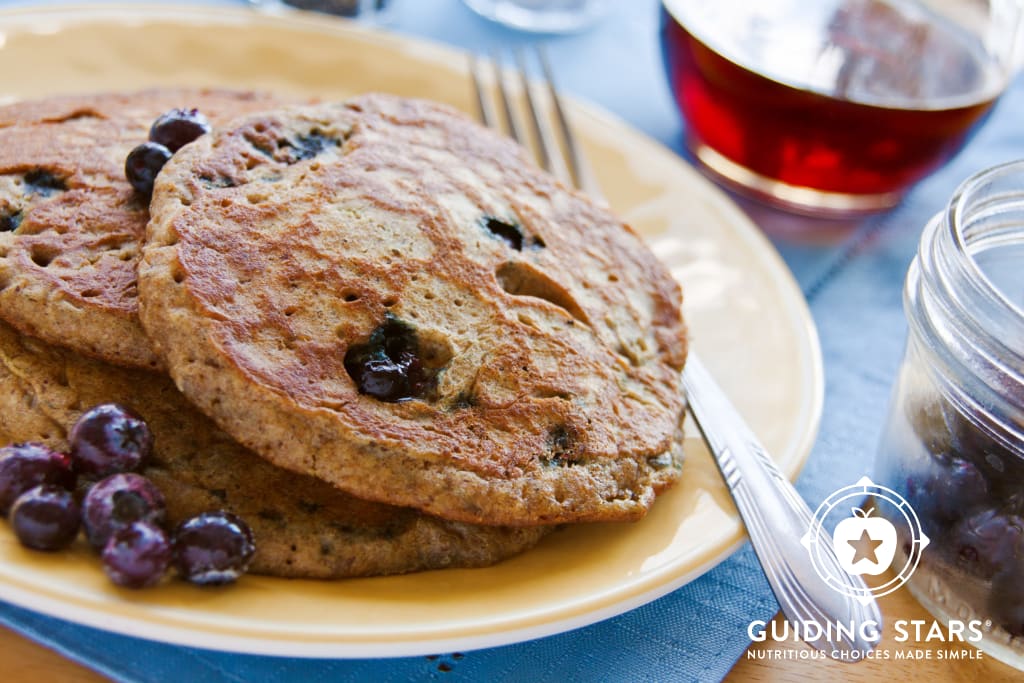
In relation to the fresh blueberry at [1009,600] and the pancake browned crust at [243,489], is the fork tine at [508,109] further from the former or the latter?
the fresh blueberry at [1009,600]

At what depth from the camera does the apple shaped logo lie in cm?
171

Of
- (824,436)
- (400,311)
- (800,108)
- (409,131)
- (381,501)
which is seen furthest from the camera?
(800,108)

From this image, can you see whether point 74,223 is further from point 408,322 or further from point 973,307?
point 973,307

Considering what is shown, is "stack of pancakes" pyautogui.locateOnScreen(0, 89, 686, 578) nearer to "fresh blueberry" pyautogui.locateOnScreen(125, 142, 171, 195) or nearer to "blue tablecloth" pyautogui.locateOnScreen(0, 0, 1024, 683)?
"fresh blueberry" pyautogui.locateOnScreen(125, 142, 171, 195)

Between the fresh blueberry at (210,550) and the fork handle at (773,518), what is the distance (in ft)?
2.50

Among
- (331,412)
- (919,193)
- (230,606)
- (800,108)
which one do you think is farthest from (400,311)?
(919,193)

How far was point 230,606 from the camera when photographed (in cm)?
124

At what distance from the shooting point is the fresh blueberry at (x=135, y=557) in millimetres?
1213

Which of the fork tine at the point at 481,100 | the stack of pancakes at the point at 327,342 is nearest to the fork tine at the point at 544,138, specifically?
the fork tine at the point at 481,100

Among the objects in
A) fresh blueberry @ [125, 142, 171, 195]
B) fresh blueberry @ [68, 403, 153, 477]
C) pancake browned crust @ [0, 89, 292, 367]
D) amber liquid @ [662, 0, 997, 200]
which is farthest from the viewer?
amber liquid @ [662, 0, 997, 200]

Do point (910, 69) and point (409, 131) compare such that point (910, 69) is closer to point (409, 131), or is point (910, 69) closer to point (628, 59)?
point (628, 59)

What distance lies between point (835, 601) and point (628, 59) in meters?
2.36

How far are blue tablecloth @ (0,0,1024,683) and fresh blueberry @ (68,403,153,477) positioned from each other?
236 mm

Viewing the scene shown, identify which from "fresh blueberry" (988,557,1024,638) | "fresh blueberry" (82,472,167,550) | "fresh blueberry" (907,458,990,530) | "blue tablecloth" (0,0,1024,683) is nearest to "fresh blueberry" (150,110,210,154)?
"fresh blueberry" (82,472,167,550)
